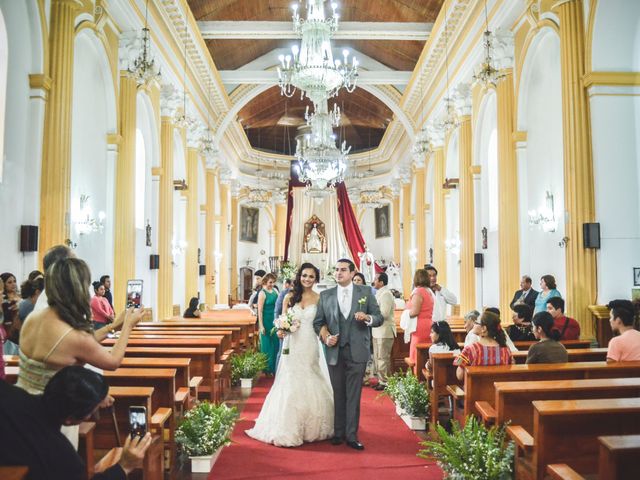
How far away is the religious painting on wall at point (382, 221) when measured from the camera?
26047mm

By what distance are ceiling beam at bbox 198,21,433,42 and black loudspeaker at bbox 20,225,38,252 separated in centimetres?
850

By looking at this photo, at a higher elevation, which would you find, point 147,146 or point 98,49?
point 98,49

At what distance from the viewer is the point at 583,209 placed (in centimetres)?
720

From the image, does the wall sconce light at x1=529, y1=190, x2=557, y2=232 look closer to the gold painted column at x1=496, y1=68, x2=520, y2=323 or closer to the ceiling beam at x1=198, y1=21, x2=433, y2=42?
the gold painted column at x1=496, y1=68, x2=520, y2=323

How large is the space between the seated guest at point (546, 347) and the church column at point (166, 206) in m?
9.16

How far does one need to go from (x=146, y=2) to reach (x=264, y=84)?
6804 mm

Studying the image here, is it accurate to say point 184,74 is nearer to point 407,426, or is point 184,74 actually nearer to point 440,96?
point 440,96

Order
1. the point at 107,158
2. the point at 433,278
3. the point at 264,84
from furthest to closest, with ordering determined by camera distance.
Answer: the point at 264,84 < the point at 107,158 < the point at 433,278

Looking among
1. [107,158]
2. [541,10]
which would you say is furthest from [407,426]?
[107,158]

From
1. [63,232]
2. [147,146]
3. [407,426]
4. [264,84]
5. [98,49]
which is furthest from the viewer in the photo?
[264,84]

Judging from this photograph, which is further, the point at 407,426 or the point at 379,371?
the point at 379,371

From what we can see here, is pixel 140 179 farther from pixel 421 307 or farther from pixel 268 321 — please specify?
pixel 421 307

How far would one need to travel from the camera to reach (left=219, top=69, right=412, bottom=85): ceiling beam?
16.5 meters

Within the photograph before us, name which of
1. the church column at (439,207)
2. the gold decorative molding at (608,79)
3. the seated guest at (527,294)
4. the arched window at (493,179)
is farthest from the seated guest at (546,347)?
the church column at (439,207)
